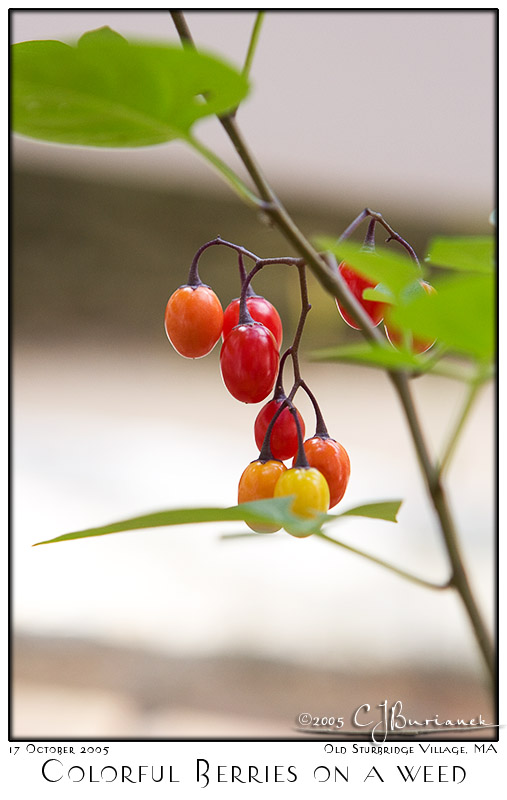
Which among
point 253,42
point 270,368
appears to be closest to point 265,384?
point 270,368

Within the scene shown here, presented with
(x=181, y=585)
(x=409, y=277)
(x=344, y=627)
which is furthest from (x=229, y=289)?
(x=409, y=277)

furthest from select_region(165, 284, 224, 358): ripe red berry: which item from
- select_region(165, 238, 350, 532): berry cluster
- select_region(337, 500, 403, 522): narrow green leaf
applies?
select_region(337, 500, 403, 522): narrow green leaf

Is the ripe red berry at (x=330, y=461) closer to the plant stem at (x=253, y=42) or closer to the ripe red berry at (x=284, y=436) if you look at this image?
the ripe red berry at (x=284, y=436)

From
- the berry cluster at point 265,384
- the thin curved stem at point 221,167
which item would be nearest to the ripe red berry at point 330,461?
the berry cluster at point 265,384

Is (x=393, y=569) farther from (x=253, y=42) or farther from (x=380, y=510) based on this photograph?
(x=253, y=42)

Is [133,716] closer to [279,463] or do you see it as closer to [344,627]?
[344,627]

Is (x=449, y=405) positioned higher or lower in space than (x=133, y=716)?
higher

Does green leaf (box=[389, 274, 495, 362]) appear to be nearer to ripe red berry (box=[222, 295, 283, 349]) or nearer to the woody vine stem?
the woody vine stem
